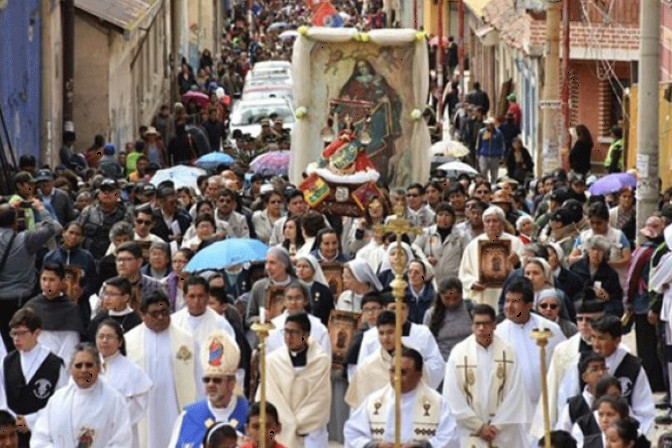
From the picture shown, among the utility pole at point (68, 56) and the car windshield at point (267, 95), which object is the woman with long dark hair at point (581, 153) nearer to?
the utility pole at point (68, 56)

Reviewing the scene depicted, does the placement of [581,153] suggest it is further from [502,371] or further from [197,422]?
[197,422]

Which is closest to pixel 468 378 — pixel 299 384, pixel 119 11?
pixel 299 384

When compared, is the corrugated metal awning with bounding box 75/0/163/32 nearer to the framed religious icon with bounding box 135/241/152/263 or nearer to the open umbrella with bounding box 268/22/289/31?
the framed religious icon with bounding box 135/241/152/263

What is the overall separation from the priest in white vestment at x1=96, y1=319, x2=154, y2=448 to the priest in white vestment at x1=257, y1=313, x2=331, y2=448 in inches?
34.3

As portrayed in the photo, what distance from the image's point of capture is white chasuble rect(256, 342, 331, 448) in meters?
16.8

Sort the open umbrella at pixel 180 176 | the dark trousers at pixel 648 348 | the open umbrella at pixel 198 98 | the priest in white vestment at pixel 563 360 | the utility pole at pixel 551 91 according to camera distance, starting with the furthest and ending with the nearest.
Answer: the open umbrella at pixel 198 98 < the utility pole at pixel 551 91 < the open umbrella at pixel 180 176 < the dark trousers at pixel 648 348 < the priest in white vestment at pixel 563 360

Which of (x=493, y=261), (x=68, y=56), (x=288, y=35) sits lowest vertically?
(x=493, y=261)

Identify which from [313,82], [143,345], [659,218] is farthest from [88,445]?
[313,82]

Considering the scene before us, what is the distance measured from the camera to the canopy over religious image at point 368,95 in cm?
3186

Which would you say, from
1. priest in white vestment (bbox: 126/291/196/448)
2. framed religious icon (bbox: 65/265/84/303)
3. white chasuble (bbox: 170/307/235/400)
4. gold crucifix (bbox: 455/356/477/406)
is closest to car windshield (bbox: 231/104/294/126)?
framed religious icon (bbox: 65/265/84/303)

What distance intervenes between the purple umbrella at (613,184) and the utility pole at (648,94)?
65.1 inches

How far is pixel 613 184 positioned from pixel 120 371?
10577 mm

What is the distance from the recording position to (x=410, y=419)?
50.8 ft

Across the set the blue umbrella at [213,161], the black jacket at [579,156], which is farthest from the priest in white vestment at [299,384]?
the black jacket at [579,156]
